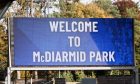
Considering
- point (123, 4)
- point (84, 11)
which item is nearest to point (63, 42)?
point (84, 11)

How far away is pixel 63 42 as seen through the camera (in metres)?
22.0

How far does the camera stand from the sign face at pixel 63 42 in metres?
21.8

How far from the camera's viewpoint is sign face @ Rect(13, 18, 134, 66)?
21.8m

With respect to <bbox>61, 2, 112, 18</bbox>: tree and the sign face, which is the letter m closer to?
the sign face

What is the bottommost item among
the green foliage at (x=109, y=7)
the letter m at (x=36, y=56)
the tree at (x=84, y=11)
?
the letter m at (x=36, y=56)

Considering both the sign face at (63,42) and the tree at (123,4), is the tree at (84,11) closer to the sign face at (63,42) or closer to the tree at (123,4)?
the tree at (123,4)

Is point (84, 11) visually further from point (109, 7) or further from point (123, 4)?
point (123, 4)

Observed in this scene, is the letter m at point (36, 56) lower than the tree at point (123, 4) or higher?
lower

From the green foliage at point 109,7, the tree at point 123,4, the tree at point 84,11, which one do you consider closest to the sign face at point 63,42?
the tree at point 84,11

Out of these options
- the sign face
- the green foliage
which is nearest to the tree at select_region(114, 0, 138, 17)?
the green foliage

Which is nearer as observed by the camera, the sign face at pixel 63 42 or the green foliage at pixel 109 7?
the sign face at pixel 63 42

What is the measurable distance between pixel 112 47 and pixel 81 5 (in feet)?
102

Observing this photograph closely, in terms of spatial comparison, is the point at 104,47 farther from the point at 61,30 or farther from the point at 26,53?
the point at 26,53

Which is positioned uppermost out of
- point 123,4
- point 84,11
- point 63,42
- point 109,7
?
point 123,4
